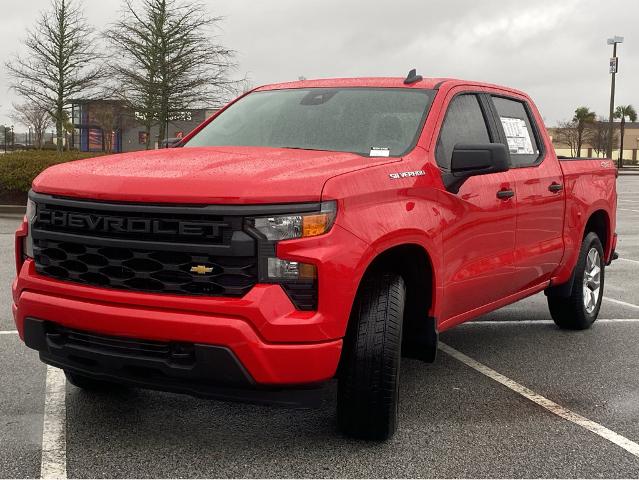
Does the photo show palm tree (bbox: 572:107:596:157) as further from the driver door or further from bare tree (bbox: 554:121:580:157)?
the driver door

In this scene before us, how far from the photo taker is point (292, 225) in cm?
346

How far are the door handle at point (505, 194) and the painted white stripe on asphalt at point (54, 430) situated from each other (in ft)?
9.29

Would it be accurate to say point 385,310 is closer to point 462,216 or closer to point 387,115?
point 462,216

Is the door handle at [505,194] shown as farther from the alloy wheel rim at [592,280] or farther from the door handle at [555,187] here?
the alloy wheel rim at [592,280]

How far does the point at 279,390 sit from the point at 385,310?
2.07 ft

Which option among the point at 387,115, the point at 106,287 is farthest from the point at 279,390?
the point at 387,115

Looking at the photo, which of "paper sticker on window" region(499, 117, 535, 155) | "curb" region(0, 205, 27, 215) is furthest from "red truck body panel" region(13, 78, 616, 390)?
"curb" region(0, 205, 27, 215)

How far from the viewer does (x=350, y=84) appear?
206 inches

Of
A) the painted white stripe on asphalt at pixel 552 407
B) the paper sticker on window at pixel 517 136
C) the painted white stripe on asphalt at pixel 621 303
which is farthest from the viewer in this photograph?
the painted white stripe on asphalt at pixel 621 303

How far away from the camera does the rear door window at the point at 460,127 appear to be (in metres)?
4.66

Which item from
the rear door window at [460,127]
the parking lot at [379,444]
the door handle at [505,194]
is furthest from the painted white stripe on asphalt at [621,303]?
the rear door window at [460,127]

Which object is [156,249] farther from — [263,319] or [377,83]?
[377,83]

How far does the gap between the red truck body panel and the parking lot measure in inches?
19.7

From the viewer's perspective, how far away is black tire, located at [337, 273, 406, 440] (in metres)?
3.72
